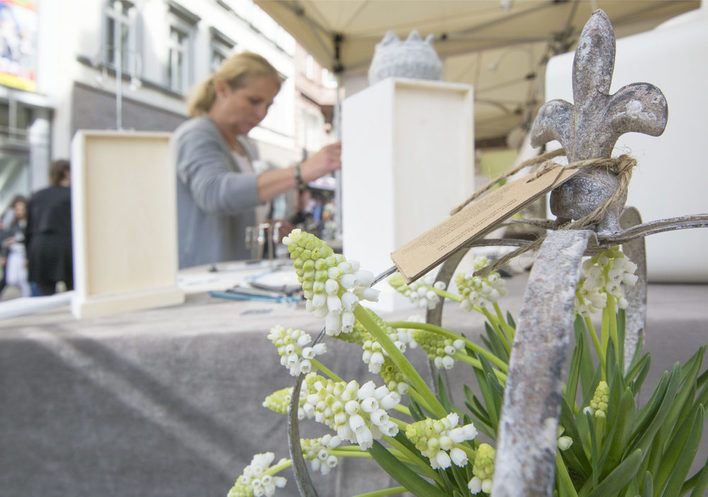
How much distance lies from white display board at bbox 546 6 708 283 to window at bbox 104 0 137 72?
17.8 ft

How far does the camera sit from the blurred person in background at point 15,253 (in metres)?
3.14

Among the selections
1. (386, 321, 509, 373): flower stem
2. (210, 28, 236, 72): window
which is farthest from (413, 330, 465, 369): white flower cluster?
(210, 28, 236, 72): window

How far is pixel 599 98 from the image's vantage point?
8.1 inches

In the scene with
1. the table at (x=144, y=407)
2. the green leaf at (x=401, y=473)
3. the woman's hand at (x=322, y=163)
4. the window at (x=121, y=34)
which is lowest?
the table at (x=144, y=407)

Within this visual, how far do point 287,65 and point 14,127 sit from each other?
4.92 metres

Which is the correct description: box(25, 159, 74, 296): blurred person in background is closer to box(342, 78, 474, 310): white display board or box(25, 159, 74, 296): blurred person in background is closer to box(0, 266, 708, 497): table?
box(0, 266, 708, 497): table

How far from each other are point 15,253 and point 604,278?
155 inches

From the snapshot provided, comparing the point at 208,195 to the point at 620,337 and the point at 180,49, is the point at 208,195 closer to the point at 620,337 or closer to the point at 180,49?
the point at 620,337

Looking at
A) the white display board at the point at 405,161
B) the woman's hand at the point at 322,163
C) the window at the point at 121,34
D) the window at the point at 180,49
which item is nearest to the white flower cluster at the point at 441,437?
the white display board at the point at 405,161

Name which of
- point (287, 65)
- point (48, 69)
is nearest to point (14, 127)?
point (48, 69)

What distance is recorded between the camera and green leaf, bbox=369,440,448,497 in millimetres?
205

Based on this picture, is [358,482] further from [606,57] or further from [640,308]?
[606,57]

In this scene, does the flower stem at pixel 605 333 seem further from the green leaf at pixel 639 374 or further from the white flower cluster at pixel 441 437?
the white flower cluster at pixel 441 437

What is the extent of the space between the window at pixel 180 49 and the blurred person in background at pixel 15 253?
2.82 m
